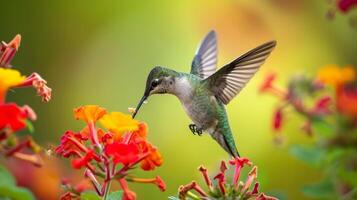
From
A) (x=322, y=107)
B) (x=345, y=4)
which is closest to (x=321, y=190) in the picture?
(x=322, y=107)

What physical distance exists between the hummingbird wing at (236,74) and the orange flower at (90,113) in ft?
2.68

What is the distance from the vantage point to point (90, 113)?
76.5 inches

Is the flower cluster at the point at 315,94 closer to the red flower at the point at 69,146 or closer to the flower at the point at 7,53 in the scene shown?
the red flower at the point at 69,146

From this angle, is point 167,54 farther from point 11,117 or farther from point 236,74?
point 11,117

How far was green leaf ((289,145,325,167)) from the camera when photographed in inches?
128

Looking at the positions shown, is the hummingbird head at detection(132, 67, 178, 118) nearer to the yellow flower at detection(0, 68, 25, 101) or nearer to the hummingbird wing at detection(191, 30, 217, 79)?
the hummingbird wing at detection(191, 30, 217, 79)

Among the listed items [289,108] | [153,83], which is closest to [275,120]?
[289,108]

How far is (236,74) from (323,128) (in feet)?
2.41

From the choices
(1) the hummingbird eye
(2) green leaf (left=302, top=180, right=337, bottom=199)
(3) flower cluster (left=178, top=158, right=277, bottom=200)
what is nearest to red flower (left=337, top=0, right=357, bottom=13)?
(2) green leaf (left=302, top=180, right=337, bottom=199)

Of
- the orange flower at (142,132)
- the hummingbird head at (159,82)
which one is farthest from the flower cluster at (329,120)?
the orange flower at (142,132)

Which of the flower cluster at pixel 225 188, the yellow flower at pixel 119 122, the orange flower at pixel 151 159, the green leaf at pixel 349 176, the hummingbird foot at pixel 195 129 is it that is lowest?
the flower cluster at pixel 225 188

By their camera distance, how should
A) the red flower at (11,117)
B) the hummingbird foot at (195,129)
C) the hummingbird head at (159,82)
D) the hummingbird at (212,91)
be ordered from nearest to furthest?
the red flower at (11,117), the hummingbird head at (159,82), the hummingbird at (212,91), the hummingbird foot at (195,129)

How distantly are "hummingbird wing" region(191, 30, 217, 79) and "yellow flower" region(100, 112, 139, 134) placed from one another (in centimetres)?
129

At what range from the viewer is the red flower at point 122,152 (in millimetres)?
1771
